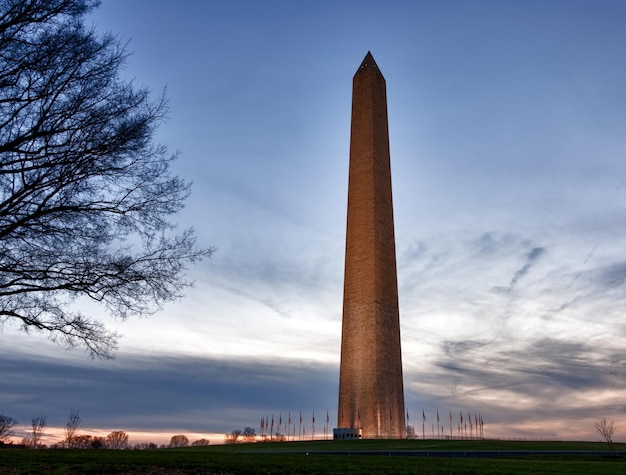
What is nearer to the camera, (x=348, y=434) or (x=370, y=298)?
(x=348, y=434)

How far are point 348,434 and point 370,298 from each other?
35.4 ft

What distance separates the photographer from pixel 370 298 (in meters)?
43.2

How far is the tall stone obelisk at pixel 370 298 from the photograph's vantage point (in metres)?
41.6

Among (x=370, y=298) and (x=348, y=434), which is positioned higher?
(x=370, y=298)

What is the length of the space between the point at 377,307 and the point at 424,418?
14.1 metres

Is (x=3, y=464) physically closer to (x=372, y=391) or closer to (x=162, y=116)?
(x=162, y=116)

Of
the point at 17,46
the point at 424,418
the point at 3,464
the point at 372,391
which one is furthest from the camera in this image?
the point at 424,418

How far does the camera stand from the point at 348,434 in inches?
1607

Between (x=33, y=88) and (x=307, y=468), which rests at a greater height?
(x=33, y=88)

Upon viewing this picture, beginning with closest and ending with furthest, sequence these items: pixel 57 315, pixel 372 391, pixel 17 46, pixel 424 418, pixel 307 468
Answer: pixel 17 46, pixel 57 315, pixel 307 468, pixel 372 391, pixel 424 418

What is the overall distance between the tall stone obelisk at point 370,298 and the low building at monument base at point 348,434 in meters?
0.52

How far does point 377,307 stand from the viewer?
42812mm

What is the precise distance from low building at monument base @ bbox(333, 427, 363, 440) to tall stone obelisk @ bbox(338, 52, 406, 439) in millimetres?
523

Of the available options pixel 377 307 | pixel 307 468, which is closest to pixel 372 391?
pixel 377 307
